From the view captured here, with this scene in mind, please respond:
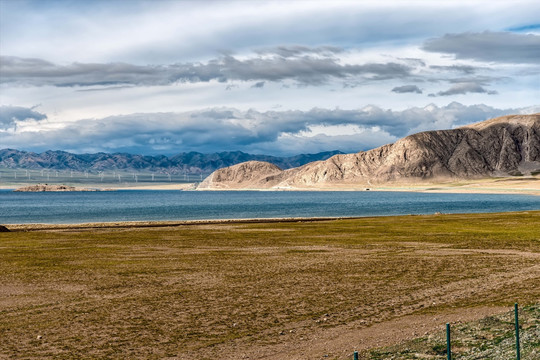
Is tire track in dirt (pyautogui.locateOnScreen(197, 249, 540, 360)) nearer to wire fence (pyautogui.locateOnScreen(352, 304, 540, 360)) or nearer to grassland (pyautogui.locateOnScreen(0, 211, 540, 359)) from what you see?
grassland (pyautogui.locateOnScreen(0, 211, 540, 359))

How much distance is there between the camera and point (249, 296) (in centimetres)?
2648

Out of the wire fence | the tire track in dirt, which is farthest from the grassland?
the wire fence

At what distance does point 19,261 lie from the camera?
4044 cm

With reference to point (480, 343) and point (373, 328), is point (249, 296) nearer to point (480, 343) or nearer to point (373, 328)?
point (373, 328)

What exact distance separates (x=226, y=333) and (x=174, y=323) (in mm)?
2427

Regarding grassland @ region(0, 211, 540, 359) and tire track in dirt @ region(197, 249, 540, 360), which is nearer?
tire track in dirt @ region(197, 249, 540, 360)

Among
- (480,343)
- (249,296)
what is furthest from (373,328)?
(249,296)

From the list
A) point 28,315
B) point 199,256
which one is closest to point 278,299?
point 28,315

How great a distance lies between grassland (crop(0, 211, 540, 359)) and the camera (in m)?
19.0

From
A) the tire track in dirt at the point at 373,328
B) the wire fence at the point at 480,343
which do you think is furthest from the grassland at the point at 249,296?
the wire fence at the point at 480,343

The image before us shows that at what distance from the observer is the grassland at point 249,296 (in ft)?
62.5

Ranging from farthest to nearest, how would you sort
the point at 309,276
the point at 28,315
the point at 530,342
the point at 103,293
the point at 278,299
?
the point at 309,276
the point at 103,293
the point at 278,299
the point at 28,315
the point at 530,342

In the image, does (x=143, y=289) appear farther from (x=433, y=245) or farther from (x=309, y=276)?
(x=433, y=245)

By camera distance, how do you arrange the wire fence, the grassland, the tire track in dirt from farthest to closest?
the grassland < the tire track in dirt < the wire fence
